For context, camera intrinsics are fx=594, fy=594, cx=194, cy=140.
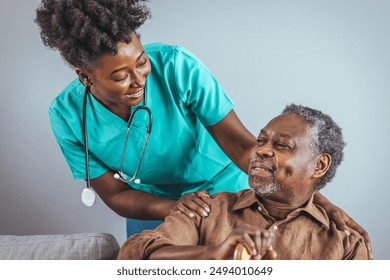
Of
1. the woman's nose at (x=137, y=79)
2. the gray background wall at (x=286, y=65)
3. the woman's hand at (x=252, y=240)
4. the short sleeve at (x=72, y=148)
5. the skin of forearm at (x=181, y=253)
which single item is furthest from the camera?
the gray background wall at (x=286, y=65)

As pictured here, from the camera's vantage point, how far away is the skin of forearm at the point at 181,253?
43.4 inches

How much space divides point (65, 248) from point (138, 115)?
404mm

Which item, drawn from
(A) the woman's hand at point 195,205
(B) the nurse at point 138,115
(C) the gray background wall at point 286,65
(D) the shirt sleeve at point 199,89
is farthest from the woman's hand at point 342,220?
(C) the gray background wall at point 286,65

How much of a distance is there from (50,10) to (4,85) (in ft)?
2.96

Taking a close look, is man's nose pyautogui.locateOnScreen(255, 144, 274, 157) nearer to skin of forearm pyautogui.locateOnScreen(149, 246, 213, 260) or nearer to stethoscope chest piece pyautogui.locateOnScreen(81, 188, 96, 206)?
skin of forearm pyautogui.locateOnScreen(149, 246, 213, 260)

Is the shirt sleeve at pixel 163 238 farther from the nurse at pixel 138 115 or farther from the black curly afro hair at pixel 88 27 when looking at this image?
the black curly afro hair at pixel 88 27

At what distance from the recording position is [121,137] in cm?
160

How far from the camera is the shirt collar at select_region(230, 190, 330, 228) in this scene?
4.23 ft

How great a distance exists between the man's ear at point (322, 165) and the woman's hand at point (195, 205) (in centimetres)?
25

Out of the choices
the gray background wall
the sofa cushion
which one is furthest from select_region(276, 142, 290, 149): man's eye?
the gray background wall
